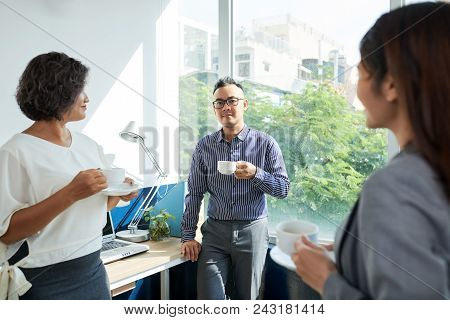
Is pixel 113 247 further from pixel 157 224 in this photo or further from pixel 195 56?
pixel 195 56

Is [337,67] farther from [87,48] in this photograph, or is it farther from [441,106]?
[87,48]

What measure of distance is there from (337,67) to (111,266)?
56 cm

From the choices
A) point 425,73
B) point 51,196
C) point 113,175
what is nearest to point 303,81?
point 425,73

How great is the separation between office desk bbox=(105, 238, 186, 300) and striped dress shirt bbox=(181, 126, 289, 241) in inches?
1.8

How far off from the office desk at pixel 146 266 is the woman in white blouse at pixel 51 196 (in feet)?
0.07

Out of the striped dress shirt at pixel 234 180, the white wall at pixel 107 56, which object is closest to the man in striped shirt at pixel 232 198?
the striped dress shirt at pixel 234 180

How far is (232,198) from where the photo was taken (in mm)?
800

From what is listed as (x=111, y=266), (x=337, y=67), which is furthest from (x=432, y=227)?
(x=111, y=266)

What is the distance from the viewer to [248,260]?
26.7 inches

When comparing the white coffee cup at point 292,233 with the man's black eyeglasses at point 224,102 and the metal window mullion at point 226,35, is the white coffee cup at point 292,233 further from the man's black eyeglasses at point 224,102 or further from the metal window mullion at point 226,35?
the man's black eyeglasses at point 224,102

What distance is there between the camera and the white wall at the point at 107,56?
753 millimetres

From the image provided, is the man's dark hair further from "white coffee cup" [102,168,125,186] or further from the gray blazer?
the gray blazer

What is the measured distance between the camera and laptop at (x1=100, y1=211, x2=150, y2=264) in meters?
0.72

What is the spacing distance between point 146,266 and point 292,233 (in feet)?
1.07
